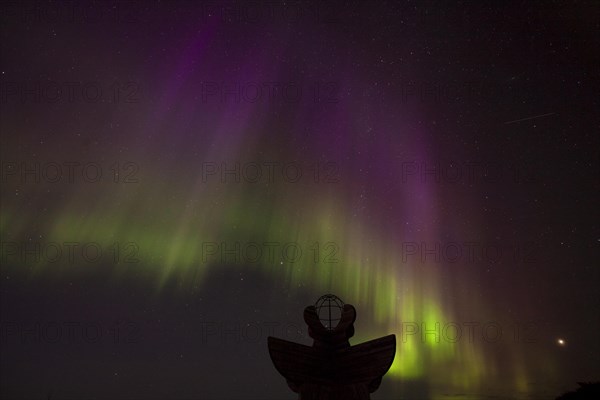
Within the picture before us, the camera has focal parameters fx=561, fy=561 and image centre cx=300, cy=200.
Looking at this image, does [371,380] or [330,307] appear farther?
[330,307]

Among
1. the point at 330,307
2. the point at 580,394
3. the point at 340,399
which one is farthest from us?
the point at 580,394

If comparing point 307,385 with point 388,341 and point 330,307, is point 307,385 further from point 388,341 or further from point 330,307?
point 330,307

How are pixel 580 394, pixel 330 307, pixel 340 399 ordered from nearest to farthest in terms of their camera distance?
pixel 340 399 < pixel 330 307 < pixel 580 394

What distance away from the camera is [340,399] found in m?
10.4

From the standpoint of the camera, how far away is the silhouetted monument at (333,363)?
1050 cm

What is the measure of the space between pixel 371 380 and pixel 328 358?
2.96ft

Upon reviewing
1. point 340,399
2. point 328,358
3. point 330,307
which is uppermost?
point 330,307

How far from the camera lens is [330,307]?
14.3 m

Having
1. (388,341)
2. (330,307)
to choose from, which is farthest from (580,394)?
(388,341)

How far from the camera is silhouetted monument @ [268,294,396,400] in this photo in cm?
1050

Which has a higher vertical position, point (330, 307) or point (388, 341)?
point (330, 307)

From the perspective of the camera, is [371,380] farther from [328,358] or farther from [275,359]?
[275,359]

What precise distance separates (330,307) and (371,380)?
3878 mm

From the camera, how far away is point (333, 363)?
10719 mm
